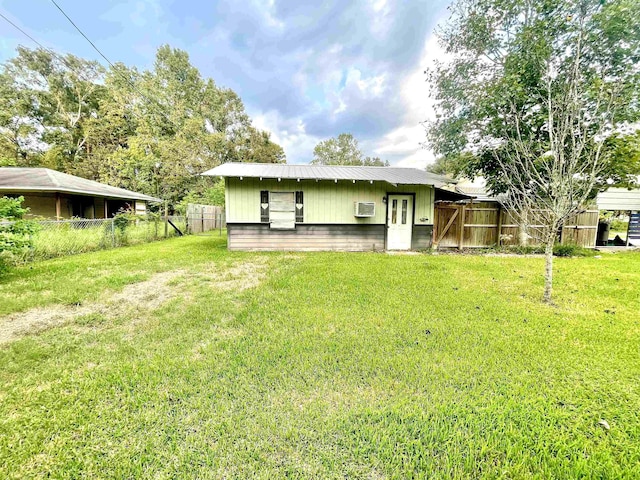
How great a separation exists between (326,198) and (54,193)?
12948 mm

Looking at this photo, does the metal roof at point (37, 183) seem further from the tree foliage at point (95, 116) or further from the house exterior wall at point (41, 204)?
the tree foliage at point (95, 116)

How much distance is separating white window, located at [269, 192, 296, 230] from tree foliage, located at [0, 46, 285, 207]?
1232 centimetres

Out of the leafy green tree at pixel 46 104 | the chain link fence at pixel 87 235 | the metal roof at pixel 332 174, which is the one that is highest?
the leafy green tree at pixel 46 104

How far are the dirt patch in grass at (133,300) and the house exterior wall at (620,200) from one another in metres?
13.1

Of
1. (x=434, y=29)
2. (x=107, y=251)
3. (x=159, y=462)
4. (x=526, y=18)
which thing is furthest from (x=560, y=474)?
(x=434, y=29)

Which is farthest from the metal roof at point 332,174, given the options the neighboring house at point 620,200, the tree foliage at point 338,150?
the tree foliage at point 338,150

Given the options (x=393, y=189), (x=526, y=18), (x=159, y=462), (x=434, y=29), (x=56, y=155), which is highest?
(x=434, y=29)

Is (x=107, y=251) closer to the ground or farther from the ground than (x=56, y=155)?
closer to the ground

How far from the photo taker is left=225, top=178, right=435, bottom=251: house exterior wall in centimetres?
852

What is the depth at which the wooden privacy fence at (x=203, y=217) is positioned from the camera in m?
15.3

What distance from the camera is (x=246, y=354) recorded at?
2643mm

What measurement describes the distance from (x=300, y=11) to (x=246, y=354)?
1328 centimetres

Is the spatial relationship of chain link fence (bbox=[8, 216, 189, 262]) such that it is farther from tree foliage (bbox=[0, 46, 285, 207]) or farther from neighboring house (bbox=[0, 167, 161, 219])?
tree foliage (bbox=[0, 46, 285, 207])

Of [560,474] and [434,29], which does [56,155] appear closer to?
[434,29]
